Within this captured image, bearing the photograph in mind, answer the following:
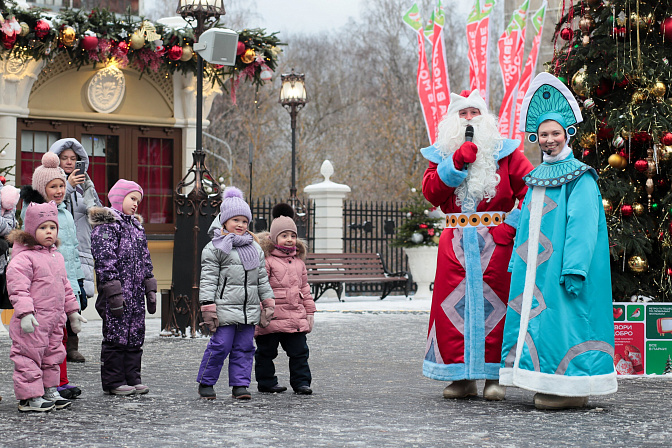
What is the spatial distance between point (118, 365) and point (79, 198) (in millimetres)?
2332

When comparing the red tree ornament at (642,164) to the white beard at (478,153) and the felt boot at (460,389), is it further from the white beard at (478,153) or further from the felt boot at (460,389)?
the felt boot at (460,389)

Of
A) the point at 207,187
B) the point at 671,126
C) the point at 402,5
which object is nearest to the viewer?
the point at 671,126

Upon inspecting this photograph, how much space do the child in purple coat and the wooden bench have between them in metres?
10.6

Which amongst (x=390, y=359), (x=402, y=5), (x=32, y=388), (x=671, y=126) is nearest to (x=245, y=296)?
(x=32, y=388)

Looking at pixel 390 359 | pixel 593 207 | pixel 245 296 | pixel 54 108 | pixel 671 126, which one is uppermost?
pixel 54 108

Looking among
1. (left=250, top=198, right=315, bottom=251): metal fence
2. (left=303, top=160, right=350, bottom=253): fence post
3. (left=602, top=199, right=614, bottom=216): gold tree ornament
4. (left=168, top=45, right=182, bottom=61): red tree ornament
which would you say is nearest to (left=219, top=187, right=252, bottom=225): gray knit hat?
(left=602, top=199, right=614, bottom=216): gold tree ornament

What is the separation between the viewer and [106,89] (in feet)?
48.9

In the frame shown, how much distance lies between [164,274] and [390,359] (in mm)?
6495

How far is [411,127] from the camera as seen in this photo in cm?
3322

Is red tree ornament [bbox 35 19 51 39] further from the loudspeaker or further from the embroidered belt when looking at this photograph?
the embroidered belt

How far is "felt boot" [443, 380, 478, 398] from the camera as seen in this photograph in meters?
6.73

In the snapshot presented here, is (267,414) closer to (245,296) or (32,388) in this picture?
(245,296)

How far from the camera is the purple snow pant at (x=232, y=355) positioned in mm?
6840

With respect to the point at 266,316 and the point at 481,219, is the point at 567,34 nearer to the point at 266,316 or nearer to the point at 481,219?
the point at 481,219
